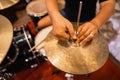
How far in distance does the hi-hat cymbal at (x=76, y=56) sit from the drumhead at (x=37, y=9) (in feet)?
1.75

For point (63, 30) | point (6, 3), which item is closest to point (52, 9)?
point (63, 30)

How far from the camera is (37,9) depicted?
1.52 meters

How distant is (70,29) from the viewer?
0.87 m

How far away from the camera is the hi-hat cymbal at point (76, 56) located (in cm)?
88

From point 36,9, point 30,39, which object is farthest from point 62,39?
point 36,9

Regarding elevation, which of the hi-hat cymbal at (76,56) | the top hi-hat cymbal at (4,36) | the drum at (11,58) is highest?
Answer: the top hi-hat cymbal at (4,36)

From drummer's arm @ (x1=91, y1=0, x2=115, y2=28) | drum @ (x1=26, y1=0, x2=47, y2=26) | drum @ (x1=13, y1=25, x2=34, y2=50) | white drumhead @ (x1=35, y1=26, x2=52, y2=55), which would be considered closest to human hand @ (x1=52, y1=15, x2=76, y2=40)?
drummer's arm @ (x1=91, y1=0, x2=115, y2=28)

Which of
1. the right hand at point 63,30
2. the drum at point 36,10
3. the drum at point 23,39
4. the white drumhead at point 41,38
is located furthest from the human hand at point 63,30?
the drum at point 36,10

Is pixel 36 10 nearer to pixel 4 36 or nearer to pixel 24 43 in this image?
pixel 24 43

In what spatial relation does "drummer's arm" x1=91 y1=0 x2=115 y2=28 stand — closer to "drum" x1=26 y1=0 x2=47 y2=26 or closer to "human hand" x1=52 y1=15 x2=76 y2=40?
"human hand" x1=52 y1=15 x2=76 y2=40

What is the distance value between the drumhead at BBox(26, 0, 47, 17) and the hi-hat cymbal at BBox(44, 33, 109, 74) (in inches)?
21.0

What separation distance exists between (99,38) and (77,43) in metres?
0.17

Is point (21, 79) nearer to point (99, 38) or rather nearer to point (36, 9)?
point (36, 9)

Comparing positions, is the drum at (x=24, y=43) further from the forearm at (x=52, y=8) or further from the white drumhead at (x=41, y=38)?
the forearm at (x=52, y=8)
